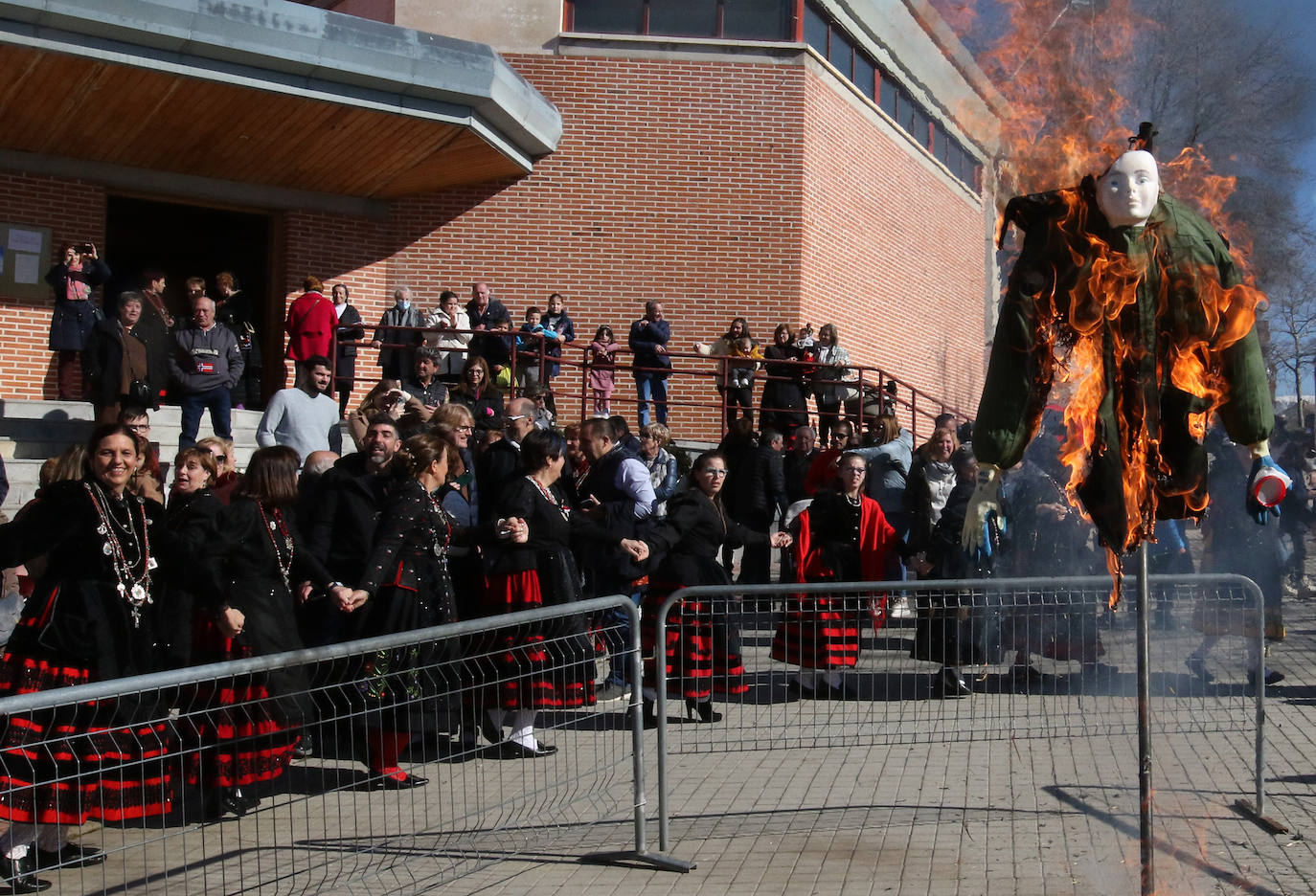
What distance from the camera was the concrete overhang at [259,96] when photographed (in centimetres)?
1225

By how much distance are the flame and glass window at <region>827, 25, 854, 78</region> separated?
14.6 metres

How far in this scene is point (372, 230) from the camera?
57.6ft

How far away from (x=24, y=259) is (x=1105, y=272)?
14319 mm

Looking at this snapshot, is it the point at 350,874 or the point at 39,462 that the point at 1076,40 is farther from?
the point at 39,462

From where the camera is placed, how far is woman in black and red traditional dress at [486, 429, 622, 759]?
210 inches

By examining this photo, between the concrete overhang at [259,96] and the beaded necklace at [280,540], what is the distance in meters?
7.37

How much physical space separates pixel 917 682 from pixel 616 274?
38.4ft

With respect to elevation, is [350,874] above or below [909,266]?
below

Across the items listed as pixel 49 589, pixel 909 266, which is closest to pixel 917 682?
pixel 49 589

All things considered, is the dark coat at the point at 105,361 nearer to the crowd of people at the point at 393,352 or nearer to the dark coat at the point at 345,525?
the crowd of people at the point at 393,352

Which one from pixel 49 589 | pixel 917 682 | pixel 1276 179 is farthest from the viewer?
pixel 917 682

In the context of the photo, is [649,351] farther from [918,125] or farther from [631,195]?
[918,125]

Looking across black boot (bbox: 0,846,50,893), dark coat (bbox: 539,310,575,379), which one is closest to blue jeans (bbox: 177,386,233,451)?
dark coat (bbox: 539,310,575,379)

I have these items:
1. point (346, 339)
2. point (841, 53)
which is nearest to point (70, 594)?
point (346, 339)
